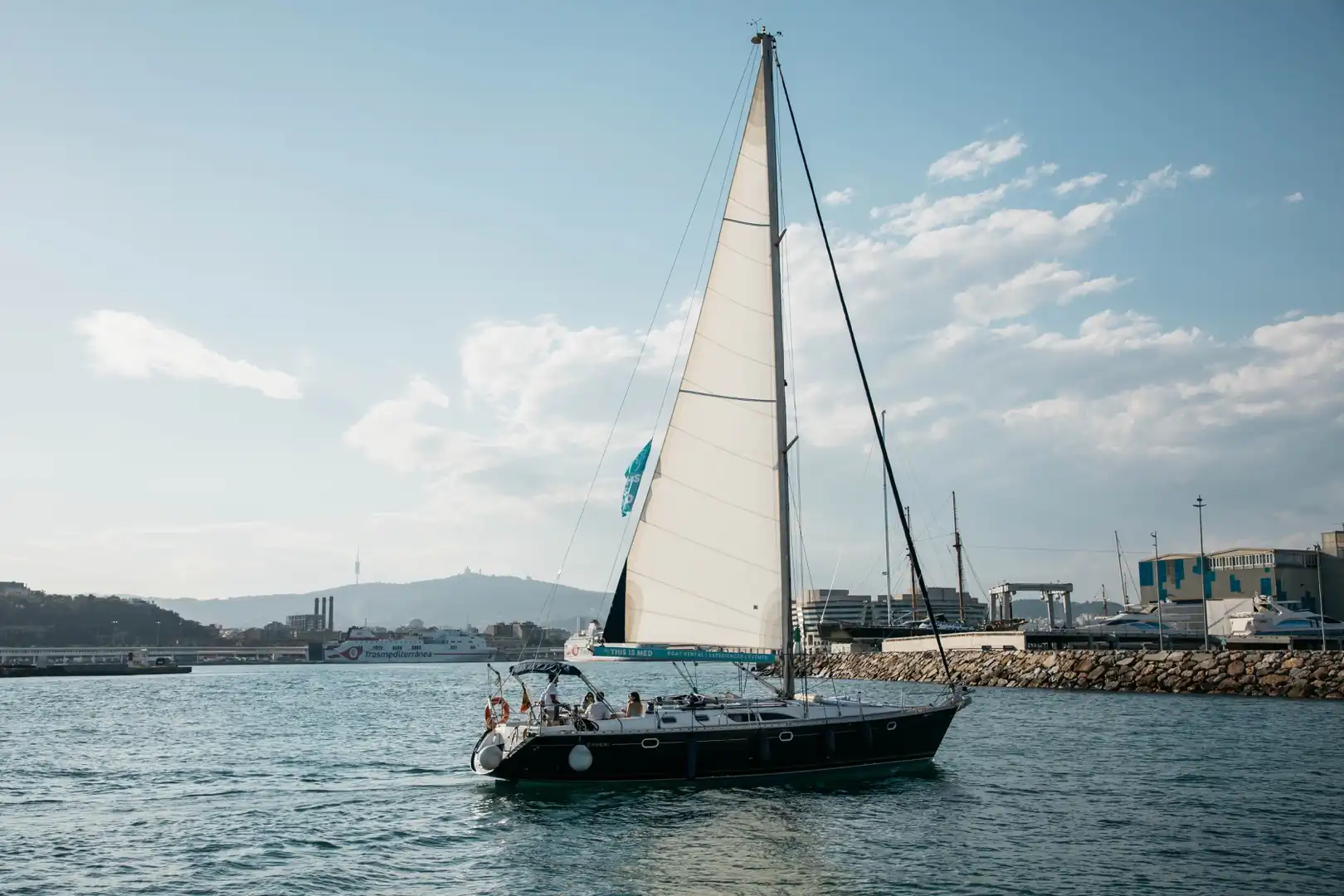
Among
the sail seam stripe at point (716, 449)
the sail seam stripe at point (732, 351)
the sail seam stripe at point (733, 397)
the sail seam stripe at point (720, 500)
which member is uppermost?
the sail seam stripe at point (732, 351)

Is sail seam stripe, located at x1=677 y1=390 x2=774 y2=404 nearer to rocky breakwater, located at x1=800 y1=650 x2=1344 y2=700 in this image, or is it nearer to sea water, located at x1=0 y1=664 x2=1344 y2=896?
sea water, located at x1=0 y1=664 x2=1344 y2=896

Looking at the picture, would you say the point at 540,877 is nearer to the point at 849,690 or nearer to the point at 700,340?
the point at 700,340

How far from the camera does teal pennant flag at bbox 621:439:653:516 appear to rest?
2725cm

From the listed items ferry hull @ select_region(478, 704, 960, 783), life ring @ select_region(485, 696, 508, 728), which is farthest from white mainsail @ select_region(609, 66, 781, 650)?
life ring @ select_region(485, 696, 508, 728)

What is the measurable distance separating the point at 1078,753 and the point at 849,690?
4041 centimetres

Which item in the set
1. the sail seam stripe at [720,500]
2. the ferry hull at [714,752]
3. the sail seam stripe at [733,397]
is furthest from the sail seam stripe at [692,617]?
the sail seam stripe at [733,397]

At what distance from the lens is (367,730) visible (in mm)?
50781

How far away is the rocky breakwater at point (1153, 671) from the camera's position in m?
57.8

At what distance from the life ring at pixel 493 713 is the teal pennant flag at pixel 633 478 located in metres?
6.44

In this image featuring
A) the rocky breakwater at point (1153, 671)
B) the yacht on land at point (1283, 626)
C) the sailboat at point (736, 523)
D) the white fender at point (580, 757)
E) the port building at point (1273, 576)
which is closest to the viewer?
the white fender at point (580, 757)

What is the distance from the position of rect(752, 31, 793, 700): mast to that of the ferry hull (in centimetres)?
183

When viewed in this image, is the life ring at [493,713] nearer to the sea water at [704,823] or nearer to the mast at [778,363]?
the sea water at [704,823]

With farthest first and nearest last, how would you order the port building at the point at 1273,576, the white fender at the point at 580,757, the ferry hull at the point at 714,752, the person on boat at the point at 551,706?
the port building at the point at 1273,576 → the person on boat at the point at 551,706 → the ferry hull at the point at 714,752 → the white fender at the point at 580,757

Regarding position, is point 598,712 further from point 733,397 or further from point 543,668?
point 733,397
